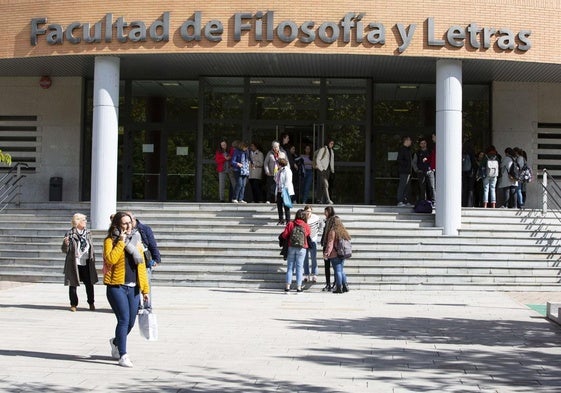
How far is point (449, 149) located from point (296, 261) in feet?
19.0

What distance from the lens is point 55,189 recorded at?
26547 millimetres

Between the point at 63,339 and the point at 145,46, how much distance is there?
11559mm

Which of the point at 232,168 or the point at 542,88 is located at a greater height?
the point at 542,88

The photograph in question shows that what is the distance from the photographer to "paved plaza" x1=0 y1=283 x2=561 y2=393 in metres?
8.78

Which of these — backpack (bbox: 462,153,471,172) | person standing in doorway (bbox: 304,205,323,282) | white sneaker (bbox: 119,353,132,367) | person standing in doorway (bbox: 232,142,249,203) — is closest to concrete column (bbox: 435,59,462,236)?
backpack (bbox: 462,153,471,172)

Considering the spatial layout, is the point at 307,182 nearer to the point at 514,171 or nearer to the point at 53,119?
the point at 514,171

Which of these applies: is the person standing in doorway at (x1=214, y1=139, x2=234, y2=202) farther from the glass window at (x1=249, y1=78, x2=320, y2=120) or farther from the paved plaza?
the paved plaza

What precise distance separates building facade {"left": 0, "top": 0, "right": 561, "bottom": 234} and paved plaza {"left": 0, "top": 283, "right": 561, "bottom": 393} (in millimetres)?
6795

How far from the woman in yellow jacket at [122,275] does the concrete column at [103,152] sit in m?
12.1

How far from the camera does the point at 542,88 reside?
26.3 metres

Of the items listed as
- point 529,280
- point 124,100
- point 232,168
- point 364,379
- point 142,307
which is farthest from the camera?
point 124,100

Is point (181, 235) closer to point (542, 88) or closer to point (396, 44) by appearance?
point (396, 44)

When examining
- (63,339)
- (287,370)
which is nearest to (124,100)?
(63,339)

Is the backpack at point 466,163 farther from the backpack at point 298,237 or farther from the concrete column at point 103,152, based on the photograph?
the concrete column at point 103,152
